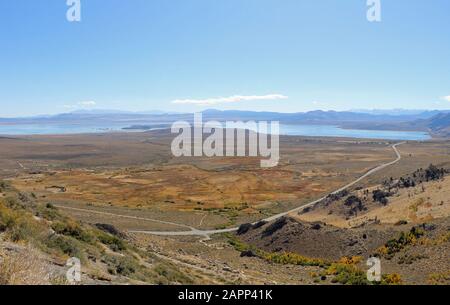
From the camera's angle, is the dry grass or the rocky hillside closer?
the dry grass

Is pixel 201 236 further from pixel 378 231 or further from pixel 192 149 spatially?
pixel 192 149

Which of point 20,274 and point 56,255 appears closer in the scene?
point 20,274

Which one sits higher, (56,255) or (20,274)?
(20,274)

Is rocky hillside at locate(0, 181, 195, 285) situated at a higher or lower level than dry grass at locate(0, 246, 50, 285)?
lower

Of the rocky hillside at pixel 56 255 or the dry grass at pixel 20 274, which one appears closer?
the dry grass at pixel 20 274

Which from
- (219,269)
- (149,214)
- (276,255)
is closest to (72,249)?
(219,269)

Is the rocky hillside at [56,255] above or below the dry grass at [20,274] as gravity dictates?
below
